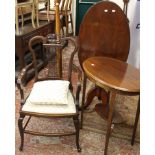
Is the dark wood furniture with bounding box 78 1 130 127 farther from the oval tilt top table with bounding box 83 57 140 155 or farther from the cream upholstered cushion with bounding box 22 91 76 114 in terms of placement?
the cream upholstered cushion with bounding box 22 91 76 114

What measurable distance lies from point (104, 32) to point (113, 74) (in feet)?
1.98

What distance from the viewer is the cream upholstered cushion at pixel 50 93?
59.9 inches

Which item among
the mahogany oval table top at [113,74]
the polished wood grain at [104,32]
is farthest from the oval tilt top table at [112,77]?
the polished wood grain at [104,32]

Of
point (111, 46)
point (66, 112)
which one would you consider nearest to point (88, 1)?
point (111, 46)

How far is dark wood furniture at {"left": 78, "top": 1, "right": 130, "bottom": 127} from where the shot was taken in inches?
74.1

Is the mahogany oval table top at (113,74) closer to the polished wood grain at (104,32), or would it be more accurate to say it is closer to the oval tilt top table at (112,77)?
the oval tilt top table at (112,77)

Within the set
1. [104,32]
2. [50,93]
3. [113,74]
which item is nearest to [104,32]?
[104,32]

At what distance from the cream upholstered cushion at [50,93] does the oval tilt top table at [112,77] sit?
25 centimetres

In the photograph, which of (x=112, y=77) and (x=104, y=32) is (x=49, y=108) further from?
(x=104, y=32)

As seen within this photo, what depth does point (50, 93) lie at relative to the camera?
1.57m
